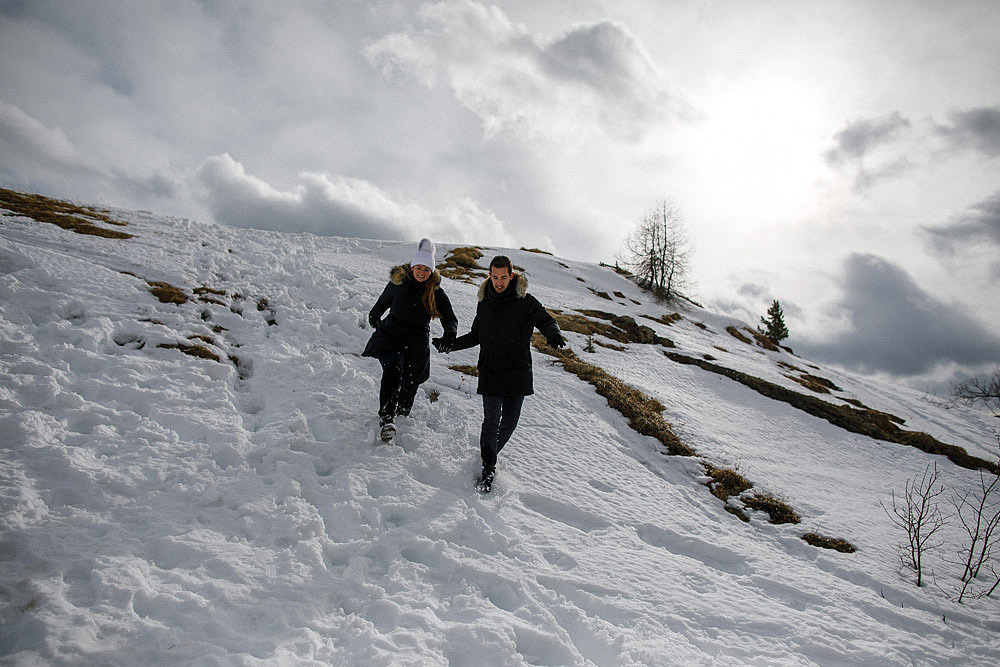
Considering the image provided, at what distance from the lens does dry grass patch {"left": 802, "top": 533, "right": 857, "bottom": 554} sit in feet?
17.9

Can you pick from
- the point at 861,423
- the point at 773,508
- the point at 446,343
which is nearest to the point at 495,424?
the point at 446,343

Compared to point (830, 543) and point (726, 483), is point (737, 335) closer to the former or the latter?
point (726, 483)

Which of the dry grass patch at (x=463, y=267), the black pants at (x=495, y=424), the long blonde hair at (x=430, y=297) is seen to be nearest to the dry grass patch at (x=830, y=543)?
the black pants at (x=495, y=424)

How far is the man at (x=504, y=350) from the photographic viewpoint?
189 inches

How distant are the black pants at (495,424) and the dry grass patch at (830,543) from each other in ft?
13.7

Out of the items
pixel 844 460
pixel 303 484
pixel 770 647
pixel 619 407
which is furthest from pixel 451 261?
pixel 770 647

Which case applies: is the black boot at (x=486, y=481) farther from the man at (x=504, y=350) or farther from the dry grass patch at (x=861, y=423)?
the dry grass patch at (x=861, y=423)

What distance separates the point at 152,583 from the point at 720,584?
474cm

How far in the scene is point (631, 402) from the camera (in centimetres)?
879

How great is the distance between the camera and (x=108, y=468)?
12.6 feet

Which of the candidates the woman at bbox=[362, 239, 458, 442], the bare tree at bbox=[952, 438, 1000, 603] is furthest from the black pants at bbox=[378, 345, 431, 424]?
the bare tree at bbox=[952, 438, 1000, 603]

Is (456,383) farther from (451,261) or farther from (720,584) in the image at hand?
(451,261)

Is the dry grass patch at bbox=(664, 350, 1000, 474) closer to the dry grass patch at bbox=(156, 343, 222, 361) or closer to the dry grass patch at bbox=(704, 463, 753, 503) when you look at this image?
the dry grass patch at bbox=(704, 463, 753, 503)

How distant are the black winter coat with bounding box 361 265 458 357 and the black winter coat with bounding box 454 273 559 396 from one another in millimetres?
557
